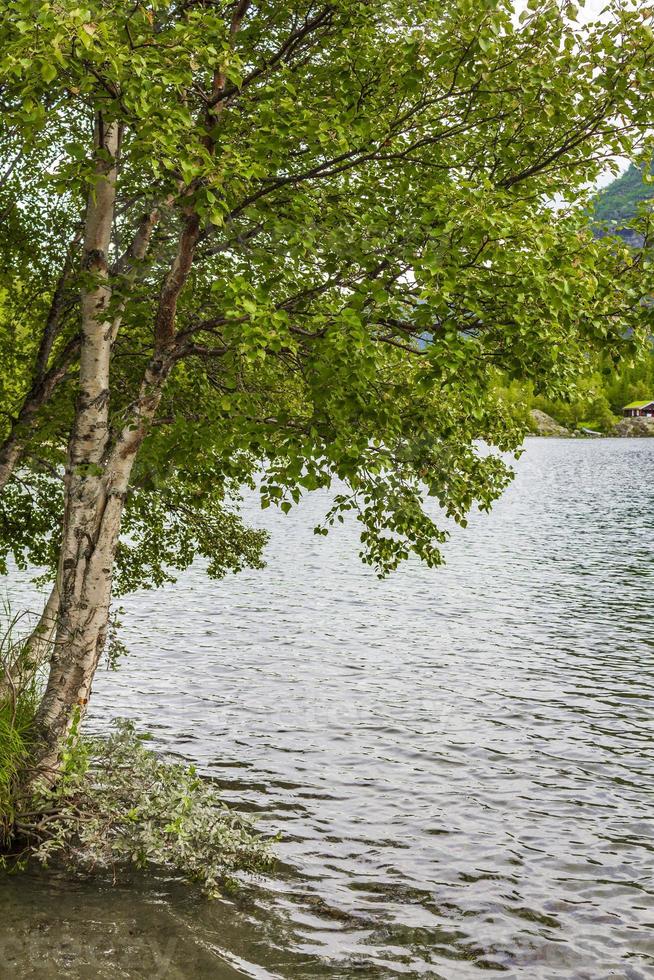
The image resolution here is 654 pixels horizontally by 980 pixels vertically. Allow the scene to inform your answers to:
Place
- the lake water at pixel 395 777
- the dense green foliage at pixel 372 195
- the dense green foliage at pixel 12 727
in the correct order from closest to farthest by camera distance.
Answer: the dense green foliage at pixel 372 195
the lake water at pixel 395 777
the dense green foliage at pixel 12 727

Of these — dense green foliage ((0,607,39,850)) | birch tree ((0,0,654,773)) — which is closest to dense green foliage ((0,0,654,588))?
birch tree ((0,0,654,773))

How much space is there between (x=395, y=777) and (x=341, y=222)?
11182 millimetres

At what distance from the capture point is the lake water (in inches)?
445

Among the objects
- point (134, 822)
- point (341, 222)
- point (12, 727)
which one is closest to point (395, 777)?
point (134, 822)

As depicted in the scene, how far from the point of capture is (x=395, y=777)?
18.2m

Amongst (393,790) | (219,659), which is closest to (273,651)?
(219,659)

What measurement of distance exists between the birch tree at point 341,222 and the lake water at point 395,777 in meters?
3.51

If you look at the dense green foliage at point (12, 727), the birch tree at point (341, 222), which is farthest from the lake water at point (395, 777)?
the birch tree at point (341, 222)

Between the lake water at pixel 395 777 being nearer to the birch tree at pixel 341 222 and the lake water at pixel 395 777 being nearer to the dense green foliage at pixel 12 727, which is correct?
the dense green foliage at pixel 12 727

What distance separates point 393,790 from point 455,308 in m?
10.3

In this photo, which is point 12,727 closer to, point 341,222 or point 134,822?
point 134,822

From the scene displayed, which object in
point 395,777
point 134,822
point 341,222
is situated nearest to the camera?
point 341,222

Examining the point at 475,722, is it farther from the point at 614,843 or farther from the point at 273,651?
the point at 273,651

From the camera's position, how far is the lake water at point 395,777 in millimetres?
11297
